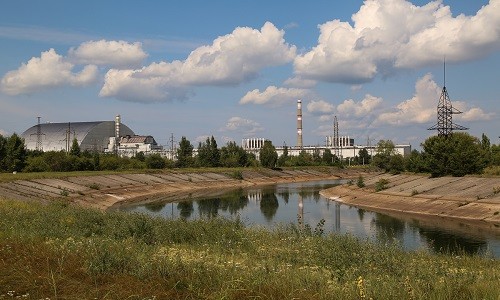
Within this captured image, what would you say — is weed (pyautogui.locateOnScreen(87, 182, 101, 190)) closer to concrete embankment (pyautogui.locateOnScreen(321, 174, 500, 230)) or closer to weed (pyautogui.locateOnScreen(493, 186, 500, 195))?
concrete embankment (pyautogui.locateOnScreen(321, 174, 500, 230))

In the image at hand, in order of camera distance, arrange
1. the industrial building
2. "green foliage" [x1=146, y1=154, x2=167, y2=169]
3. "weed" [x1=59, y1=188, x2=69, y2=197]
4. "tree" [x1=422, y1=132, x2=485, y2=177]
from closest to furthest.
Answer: "weed" [x1=59, y1=188, x2=69, y2=197], "tree" [x1=422, y1=132, x2=485, y2=177], "green foliage" [x1=146, y1=154, x2=167, y2=169], the industrial building

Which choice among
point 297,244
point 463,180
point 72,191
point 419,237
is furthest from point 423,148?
point 297,244

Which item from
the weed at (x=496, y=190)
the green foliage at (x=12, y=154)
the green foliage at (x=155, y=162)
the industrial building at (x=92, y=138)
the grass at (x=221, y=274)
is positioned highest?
the industrial building at (x=92, y=138)

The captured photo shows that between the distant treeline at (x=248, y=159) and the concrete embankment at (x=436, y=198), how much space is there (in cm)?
362

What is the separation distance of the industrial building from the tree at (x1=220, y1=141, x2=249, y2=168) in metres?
37.6

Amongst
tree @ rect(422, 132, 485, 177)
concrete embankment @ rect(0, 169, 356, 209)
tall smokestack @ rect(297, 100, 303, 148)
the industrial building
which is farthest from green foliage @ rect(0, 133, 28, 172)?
tall smokestack @ rect(297, 100, 303, 148)

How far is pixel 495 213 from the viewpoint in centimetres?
3772

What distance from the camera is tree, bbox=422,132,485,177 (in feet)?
193

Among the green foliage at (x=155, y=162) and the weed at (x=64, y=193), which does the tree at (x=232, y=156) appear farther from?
the weed at (x=64, y=193)

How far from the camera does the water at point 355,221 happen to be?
28.2 metres

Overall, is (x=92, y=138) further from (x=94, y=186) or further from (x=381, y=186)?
(x=381, y=186)

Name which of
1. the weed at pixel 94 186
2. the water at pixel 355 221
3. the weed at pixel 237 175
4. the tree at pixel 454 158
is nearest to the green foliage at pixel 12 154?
the weed at pixel 94 186

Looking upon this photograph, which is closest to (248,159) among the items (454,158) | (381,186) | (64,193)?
(381,186)

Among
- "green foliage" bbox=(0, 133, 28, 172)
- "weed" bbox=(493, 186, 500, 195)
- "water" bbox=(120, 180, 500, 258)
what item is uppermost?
"green foliage" bbox=(0, 133, 28, 172)
